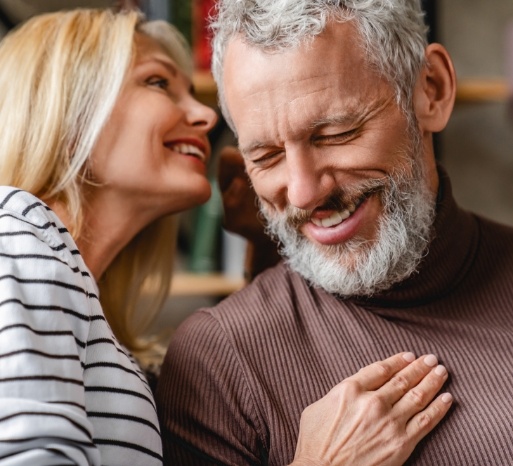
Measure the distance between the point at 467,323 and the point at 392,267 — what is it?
154mm

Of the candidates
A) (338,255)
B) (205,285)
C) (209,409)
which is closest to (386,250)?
(338,255)

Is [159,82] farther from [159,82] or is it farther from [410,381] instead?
[410,381]

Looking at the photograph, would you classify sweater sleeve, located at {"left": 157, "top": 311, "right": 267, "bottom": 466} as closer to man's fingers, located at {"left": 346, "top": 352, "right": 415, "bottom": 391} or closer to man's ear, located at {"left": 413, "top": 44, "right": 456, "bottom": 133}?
man's fingers, located at {"left": 346, "top": 352, "right": 415, "bottom": 391}

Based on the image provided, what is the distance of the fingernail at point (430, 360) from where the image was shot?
1.16m

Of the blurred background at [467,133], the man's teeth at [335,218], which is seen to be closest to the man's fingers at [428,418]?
the man's teeth at [335,218]

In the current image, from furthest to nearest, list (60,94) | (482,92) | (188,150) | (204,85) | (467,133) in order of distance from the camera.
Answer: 1. (467,133)
2. (482,92)
3. (204,85)
4. (188,150)
5. (60,94)

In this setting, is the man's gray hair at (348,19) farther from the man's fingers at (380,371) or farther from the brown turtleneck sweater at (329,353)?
the man's fingers at (380,371)

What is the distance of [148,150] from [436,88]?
0.57 m

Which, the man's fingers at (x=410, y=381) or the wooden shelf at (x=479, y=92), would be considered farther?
the wooden shelf at (x=479, y=92)

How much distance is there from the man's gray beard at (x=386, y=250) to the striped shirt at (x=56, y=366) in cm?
37

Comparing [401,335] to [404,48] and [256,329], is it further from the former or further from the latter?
[404,48]

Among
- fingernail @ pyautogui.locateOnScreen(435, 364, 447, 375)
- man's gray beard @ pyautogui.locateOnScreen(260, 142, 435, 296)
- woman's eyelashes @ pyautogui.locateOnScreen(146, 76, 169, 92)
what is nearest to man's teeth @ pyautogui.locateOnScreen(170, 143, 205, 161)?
woman's eyelashes @ pyautogui.locateOnScreen(146, 76, 169, 92)

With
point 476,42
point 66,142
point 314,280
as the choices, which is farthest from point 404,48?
point 476,42

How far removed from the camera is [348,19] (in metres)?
1.16
